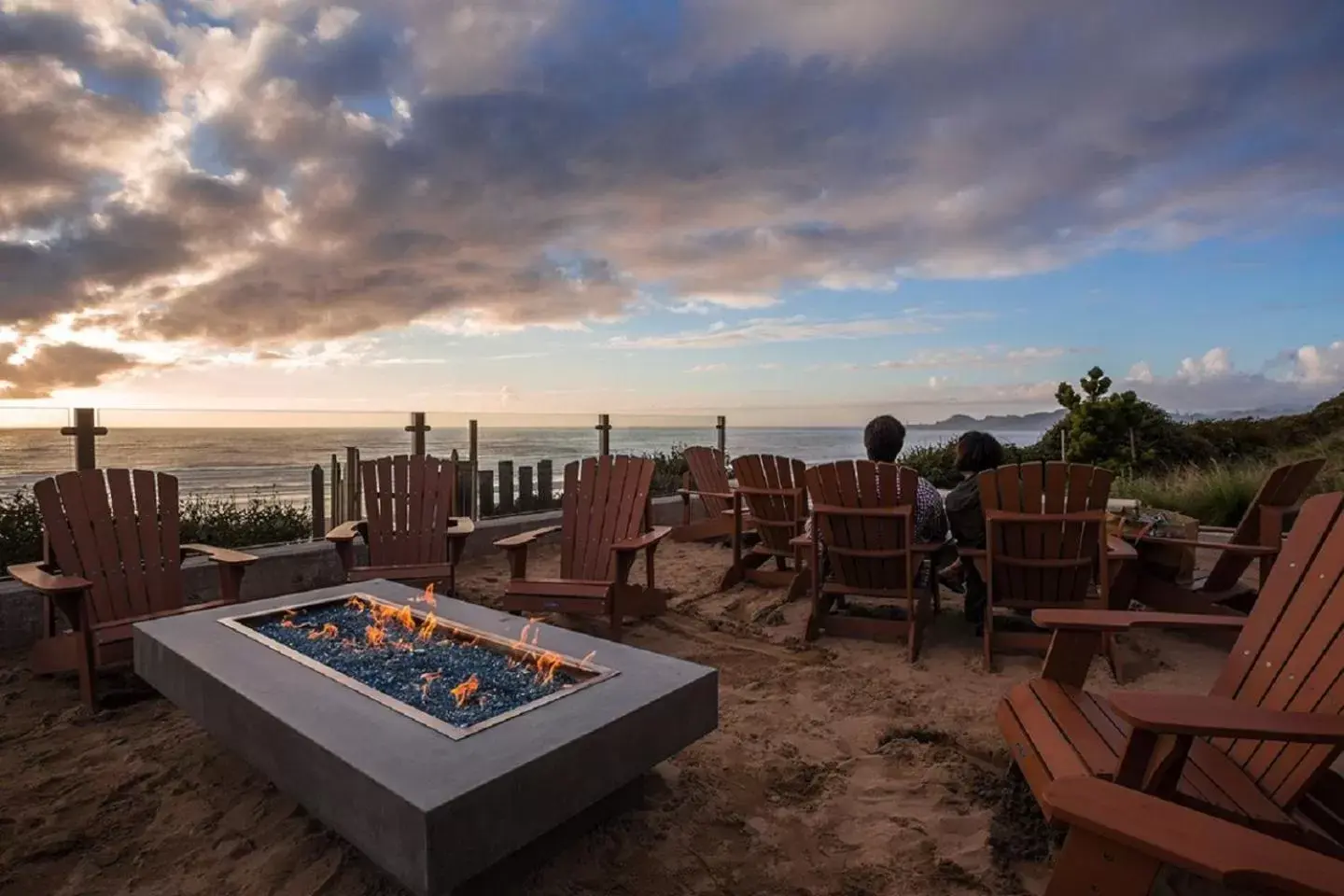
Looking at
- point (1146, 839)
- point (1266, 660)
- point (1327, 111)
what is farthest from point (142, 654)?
point (1327, 111)

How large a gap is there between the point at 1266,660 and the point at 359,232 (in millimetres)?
8633

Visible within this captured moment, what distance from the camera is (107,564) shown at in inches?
140

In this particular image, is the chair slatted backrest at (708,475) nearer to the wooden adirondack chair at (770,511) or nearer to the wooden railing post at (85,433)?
the wooden adirondack chair at (770,511)

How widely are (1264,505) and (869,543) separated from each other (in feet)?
6.68

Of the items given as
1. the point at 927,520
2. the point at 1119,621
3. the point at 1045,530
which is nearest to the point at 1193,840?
the point at 1119,621

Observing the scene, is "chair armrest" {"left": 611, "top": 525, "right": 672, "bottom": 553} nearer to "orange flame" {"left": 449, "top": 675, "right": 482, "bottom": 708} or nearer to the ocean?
"orange flame" {"left": 449, "top": 675, "right": 482, "bottom": 708}

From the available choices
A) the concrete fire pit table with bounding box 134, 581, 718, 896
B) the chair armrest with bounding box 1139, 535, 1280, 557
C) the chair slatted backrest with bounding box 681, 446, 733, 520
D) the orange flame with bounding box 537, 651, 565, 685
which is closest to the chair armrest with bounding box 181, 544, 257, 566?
the concrete fire pit table with bounding box 134, 581, 718, 896

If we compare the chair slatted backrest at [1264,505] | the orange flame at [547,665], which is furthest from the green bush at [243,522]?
the chair slatted backrest at [1264,505]

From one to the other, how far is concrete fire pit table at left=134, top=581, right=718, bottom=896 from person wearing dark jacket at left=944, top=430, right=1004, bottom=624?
7.56 ft

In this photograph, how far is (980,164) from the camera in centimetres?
743

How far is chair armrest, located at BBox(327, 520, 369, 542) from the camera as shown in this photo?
13.6 ft

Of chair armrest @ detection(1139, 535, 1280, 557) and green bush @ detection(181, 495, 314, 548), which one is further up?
chair armrest @ detection(1139, 535, 1280, 557)

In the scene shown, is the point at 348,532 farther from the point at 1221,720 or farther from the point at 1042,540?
the point at 1221,720

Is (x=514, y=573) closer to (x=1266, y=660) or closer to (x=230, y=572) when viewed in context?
(x=230, y=572)
